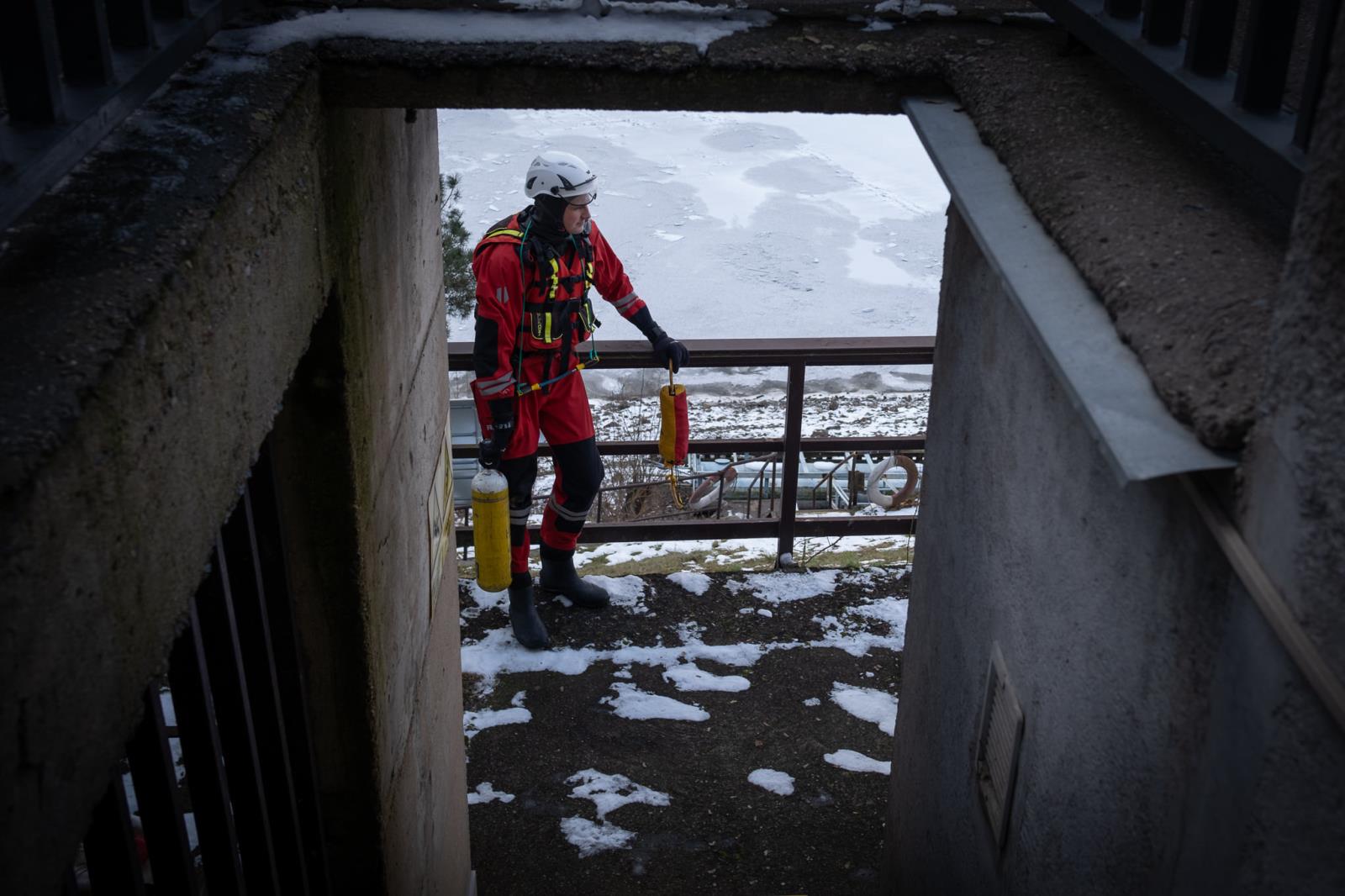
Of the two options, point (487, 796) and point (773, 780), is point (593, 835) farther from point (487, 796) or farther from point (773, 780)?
point (773, 780)

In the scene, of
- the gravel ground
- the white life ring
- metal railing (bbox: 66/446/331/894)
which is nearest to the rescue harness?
the gravel ground

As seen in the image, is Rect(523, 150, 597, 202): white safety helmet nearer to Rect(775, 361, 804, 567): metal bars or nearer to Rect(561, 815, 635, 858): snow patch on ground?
Rect(775, 361, 804, 567): metal bars

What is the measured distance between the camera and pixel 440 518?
393 cm

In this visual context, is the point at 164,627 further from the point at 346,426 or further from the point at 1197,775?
the point at 1197,775

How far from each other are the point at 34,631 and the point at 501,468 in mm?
4373

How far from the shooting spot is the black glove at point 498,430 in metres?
5.08

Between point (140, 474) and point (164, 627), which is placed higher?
point (140, 474)

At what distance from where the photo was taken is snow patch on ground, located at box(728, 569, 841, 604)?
5.85 meters

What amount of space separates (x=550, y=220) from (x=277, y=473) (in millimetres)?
2825

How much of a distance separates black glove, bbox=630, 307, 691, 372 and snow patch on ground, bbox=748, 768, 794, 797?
186 centimetres

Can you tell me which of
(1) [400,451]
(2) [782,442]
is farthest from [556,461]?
(1) [400,451]

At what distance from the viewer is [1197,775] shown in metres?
1.50

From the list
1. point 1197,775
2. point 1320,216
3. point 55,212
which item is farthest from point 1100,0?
point 55,212

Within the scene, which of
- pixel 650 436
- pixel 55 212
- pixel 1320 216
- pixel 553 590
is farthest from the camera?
pixel 650 436
